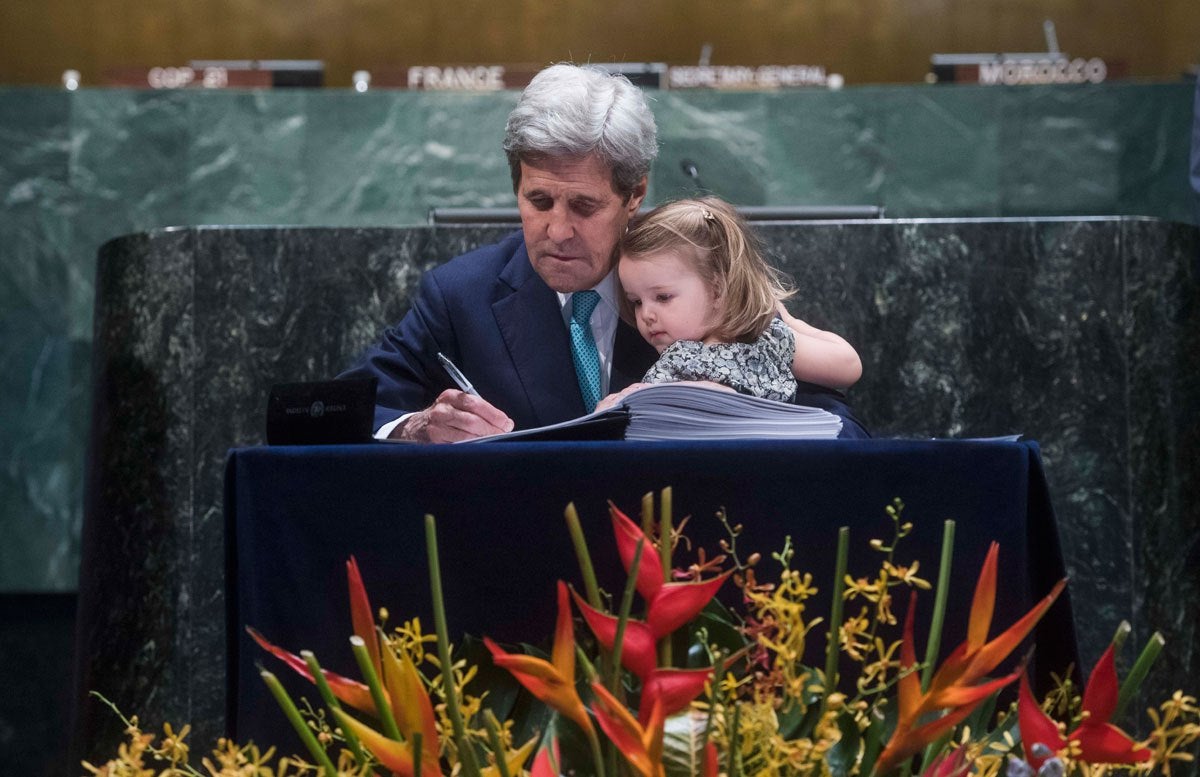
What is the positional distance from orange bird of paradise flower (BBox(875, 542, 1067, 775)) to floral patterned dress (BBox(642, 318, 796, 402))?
1167 millimetres

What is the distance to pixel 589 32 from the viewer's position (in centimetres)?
670

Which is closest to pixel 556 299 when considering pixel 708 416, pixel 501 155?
pixel 708 416

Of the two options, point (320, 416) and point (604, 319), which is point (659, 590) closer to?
point (320, 416)

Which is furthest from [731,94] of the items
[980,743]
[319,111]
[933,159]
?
[980,743]

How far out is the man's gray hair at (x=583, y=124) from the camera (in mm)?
1966

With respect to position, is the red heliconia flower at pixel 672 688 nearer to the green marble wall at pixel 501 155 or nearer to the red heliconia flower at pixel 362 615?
the red heliconia flower at pixel 362 615

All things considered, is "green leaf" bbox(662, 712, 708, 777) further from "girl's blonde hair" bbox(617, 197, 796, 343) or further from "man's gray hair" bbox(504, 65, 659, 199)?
"man's gray hair" bbox(504, 65, 659, 199)

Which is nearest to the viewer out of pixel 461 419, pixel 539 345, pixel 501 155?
pixel 461 419

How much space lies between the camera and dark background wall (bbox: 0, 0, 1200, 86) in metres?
6.50

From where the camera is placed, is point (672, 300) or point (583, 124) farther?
point (583, 124)

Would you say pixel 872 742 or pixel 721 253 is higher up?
pixel 721 253

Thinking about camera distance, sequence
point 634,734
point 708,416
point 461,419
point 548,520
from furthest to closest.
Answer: point 461,419 → point 708,416 → point 548,520 → point 634,734

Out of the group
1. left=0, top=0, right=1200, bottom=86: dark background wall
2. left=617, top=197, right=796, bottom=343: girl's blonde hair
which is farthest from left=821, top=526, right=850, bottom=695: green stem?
left=0, top=0, right=1200, bottom=86: dark background wall

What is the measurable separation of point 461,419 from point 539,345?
38 cm
